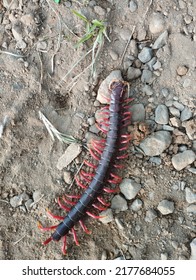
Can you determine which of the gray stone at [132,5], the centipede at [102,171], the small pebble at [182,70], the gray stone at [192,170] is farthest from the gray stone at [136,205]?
the gray stone at [132,5]

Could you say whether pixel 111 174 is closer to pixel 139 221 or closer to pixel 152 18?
pixel 139 221

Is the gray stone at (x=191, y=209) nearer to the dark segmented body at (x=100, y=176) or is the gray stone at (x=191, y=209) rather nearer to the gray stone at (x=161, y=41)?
the dark segmented body at (x=100, y=176)

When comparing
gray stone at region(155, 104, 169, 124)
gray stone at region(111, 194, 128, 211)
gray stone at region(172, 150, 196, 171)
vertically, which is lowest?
gray stone at region(111, 194, 128, 211)

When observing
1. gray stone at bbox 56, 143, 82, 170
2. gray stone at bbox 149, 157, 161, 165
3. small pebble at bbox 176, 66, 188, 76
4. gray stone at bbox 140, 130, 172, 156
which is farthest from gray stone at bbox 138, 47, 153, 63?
gray stone at bbox 56, 143, 82, 170

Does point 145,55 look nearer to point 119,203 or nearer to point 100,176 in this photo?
point 100,176

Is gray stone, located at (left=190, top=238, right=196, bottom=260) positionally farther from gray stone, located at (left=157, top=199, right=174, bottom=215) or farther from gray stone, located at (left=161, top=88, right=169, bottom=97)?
gray stone, located at (left=161, top=88, right=169, bottom=97)

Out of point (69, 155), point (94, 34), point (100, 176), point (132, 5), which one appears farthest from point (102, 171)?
point (132, 5)

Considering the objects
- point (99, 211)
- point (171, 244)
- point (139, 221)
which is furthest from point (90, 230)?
point (171, 244)
